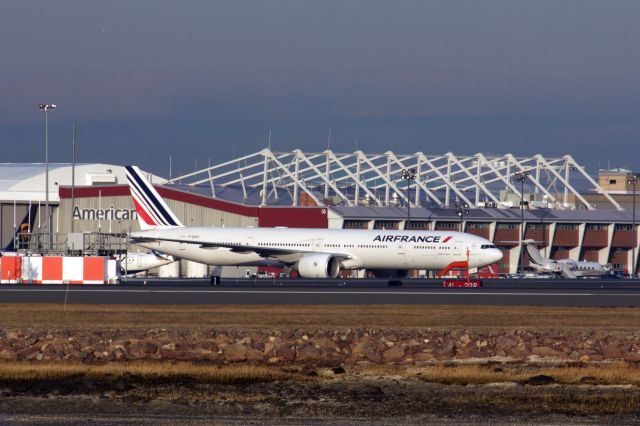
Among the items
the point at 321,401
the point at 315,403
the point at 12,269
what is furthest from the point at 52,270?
the point at 315,403

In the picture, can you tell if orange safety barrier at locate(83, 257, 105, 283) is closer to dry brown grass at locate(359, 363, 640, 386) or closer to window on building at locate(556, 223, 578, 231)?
dry brown grass at locate(359, 363, 640, 386)

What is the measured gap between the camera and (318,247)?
80375 mm

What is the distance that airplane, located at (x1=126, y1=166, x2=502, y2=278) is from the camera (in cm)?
7625

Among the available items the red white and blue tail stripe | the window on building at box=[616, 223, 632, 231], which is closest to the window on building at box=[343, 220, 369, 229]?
the window on building at box=[616, 223, 632, 231]

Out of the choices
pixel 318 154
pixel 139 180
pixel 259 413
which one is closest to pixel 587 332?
pixel 259 413

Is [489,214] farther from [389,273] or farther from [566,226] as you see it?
[389,273]

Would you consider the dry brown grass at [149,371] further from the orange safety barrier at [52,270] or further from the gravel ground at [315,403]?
the orange safety barrier at [52,270]

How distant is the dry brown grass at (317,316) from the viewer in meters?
35.9

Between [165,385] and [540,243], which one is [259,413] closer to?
[165,385]

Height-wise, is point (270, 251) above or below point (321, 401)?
above

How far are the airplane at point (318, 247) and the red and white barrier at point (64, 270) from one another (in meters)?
18.5

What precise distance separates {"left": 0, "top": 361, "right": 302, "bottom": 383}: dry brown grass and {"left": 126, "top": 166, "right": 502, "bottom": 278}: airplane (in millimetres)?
49756

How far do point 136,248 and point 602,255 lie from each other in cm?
5579

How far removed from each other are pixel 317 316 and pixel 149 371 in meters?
14.0
